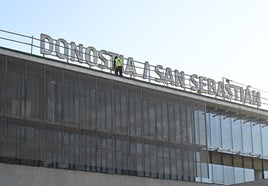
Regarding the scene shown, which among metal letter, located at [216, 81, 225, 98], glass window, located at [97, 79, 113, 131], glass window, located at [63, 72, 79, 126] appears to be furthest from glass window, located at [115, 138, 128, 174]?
metal letter, located at [216, 81, 225, 98]

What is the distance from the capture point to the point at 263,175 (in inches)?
2057

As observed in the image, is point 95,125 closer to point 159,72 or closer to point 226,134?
point 159,72

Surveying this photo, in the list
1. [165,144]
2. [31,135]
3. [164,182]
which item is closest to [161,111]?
[165,144]

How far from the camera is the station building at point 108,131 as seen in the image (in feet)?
121

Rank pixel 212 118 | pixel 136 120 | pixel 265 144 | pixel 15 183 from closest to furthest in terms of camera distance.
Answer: pixel 15 183
pixel 136 120
pixel 212 118
pixel 265 144

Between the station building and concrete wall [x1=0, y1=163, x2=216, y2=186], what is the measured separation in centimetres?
6

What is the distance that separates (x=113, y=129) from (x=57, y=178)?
20.1 feet

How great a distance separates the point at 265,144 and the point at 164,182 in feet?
46.6

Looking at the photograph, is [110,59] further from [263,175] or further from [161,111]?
[263,175]

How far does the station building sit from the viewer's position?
1454 inches

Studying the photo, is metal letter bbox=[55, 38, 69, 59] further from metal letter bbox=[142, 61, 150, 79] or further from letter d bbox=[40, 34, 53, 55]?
metal letter bbox=[142, 61, 150, 79]

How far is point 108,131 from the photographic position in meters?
41.3

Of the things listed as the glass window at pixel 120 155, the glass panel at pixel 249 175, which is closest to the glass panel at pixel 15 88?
the glass window at pixel 120 155

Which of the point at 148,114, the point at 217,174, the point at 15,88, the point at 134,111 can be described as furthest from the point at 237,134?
the point at 15,88
